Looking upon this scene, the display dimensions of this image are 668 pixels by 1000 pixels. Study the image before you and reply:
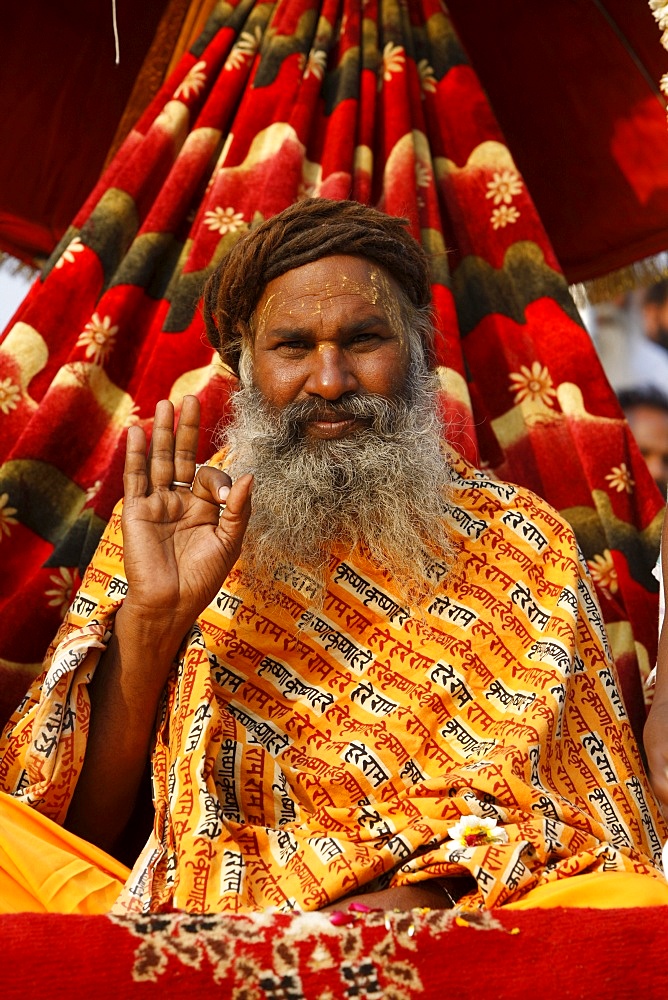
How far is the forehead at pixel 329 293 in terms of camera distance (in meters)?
2.76

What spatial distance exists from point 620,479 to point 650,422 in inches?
38.0

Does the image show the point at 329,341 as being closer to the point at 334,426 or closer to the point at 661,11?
the point at 334,426

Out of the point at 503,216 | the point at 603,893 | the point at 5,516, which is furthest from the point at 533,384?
the point at 603,893

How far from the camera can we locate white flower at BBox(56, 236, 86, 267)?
12.1 feet

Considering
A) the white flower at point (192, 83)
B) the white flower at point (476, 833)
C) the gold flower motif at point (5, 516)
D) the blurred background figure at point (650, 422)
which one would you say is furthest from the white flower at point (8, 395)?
the blurred background figure at point (650, 422)

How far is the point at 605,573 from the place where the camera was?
329cm

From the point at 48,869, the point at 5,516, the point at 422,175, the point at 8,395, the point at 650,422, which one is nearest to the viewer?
the point at 48,869

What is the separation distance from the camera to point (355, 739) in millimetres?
2307

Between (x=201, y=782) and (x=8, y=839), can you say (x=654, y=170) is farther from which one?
(x=8, y=839)

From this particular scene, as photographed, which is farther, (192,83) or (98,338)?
(192,83)

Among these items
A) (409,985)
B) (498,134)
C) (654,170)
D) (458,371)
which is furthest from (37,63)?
(409,985)

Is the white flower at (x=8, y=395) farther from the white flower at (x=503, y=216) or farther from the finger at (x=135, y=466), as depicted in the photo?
the white flower at (x=503, y=216)

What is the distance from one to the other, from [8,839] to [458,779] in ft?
2.75

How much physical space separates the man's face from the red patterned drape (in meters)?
0.58
